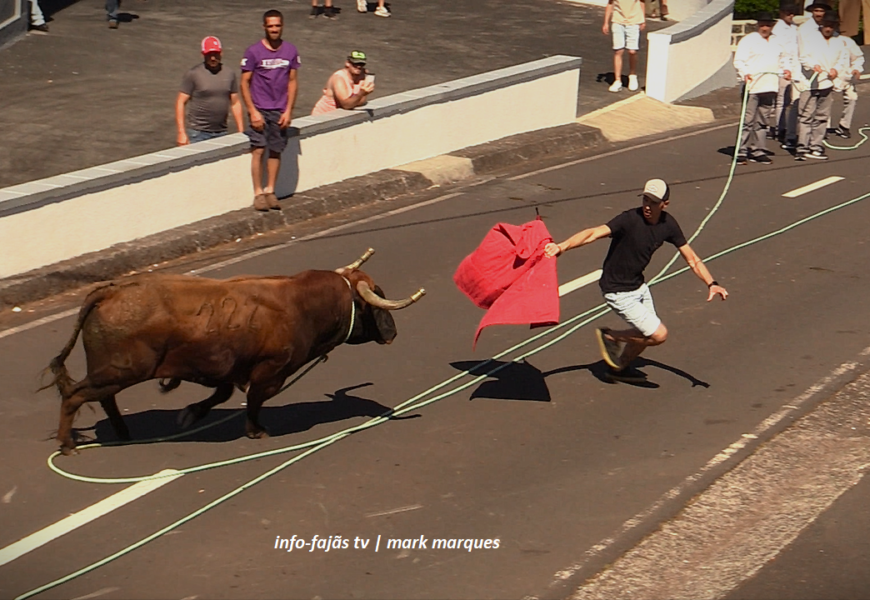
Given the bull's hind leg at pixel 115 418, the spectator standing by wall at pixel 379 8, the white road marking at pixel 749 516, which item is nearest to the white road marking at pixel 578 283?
the white road marking at pixel 749 516

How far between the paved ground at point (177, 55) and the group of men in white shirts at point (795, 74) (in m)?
3.42

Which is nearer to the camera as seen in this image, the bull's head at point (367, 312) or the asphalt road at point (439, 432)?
the asphalt road at point (439, 432)

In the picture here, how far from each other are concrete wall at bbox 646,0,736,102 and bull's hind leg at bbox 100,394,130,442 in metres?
14.1

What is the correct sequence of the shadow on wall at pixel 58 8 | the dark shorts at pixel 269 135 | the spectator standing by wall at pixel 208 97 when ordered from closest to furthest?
the spectator standing by wall at pixel 208 97 < the dark shorts at pixel 269 135 < the shadow on wall at pixel 58 8

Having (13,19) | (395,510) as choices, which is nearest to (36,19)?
(13,19)

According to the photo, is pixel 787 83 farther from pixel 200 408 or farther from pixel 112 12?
pixel 200 408

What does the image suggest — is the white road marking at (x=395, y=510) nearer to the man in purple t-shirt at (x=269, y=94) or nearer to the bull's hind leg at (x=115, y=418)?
the bull's hind leg at (x=115, y=418)

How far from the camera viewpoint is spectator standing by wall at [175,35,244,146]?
1361 cm

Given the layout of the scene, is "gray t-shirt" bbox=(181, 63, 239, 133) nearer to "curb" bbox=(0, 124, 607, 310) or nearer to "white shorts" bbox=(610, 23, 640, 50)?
"curb" bbox=(0, 124, 607, 310)

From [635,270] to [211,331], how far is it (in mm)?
3452

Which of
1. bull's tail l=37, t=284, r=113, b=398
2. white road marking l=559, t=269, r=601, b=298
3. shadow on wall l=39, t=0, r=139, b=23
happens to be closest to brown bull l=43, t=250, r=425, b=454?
bull's tail l=37, t=284, r=113, b=398

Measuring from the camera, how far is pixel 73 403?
8656 mm

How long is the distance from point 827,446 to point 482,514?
2771mm

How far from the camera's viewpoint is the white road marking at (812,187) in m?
16.2
